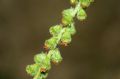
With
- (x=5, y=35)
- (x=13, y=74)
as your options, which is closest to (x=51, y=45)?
(x=13, y=74)

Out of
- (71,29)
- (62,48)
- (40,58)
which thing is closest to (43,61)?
(40,58)

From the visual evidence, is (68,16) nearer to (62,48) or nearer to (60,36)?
(60,36)

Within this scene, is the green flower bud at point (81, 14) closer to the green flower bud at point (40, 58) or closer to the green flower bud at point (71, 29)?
the green flower bud at point (71, 29)

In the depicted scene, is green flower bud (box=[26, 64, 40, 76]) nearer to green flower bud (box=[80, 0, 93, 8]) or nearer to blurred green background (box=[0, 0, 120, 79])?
green flower bud (box=[80, 0, 93, 8])

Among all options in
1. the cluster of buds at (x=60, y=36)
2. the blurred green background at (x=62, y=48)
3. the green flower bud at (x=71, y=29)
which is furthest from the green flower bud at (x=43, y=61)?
the blurred green background at (x=62, y=48)

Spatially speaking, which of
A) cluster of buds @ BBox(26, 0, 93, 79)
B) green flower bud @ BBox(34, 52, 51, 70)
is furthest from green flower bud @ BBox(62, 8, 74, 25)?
green flower bud @ BBox(34, 52, 51, 70)

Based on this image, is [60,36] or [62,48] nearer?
[60,36]

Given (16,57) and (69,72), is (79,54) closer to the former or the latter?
(69,72)
